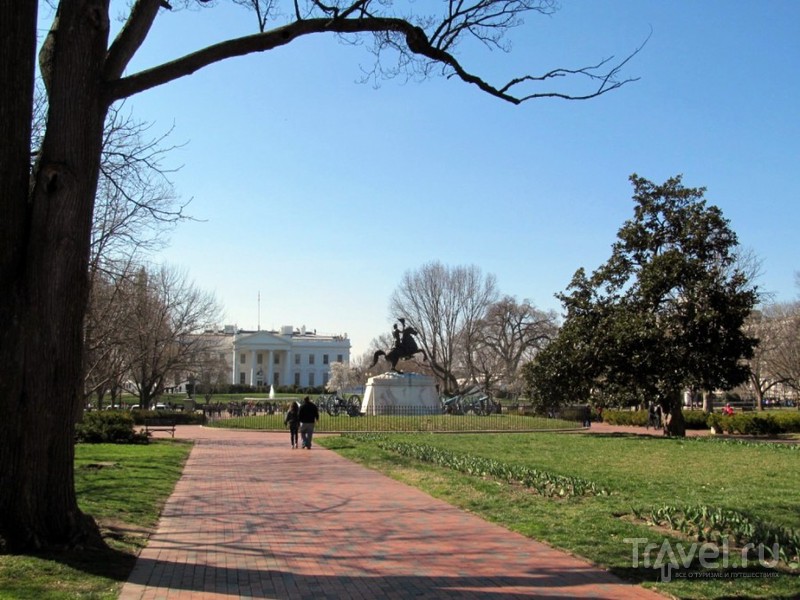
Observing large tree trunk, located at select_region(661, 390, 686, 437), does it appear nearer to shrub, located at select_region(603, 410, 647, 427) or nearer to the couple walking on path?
shrub, located at select_region(603, 410, 647, 427)

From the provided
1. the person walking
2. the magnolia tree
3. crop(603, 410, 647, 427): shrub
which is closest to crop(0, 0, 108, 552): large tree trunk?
the magnolia tree

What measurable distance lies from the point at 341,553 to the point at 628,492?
18.3 feet

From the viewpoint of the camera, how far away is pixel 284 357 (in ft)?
412

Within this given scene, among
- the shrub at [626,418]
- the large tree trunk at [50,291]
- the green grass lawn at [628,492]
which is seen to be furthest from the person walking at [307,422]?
the shrub at [626,418]

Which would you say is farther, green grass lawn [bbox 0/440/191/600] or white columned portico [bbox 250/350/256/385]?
white columned portico [bbox 250/350/256/385]

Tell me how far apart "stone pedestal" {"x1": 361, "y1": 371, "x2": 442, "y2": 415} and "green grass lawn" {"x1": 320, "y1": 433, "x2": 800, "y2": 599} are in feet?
53.7

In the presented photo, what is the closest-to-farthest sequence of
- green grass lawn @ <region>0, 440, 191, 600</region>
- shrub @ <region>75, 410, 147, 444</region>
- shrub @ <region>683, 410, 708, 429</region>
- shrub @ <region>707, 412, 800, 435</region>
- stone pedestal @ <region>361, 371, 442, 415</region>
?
1. green grass lawn @ <region>0, 440, 191, 600</region>
2. shrub @ <region>75, 410, 147, 444</region>
3. shrub @ <region>707, 412, 800, 435</region>
4. shrub @ <region>683, 410, 708, 429</region>
5. stone pedestal @ <region>361, 371, 442, 415</region>

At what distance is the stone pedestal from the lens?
128ft

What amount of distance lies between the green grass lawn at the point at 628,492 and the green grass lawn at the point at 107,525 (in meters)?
4.35

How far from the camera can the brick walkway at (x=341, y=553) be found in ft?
20.4

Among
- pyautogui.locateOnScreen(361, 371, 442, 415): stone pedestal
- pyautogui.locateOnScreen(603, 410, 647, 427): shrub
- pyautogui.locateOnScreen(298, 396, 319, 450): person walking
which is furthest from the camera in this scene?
pyautogui.locateOnScreen(603, 410, 647, 427): shrub

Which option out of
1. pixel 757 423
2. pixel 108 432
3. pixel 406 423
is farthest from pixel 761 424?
pixel 108 432

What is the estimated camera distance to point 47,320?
22.5ft

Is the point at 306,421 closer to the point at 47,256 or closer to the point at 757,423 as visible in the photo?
the point at 47,256
